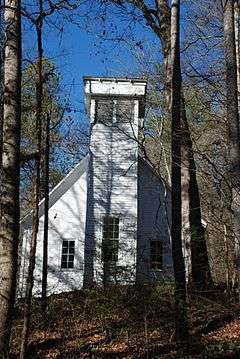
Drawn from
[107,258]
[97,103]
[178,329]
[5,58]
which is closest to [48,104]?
[97,103]

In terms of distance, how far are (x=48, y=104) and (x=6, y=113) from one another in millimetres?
8605

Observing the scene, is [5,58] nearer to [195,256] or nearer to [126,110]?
[195,256]

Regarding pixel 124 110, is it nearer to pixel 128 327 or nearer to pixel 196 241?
pixel 196 241

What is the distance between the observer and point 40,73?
31.2 ft

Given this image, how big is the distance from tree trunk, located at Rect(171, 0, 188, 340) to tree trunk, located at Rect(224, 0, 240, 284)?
1055 mm

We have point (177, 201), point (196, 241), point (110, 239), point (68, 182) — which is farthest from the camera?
point (68, 182)

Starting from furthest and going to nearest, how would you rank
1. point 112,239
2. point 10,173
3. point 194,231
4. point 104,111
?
1. point 104,111
2. point 112,239
3. point 194,231
4. point 10,173

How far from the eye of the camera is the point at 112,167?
18.4m

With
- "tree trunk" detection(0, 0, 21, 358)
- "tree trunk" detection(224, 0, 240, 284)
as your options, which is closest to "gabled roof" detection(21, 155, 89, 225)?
"tree trunk" detection(224, 0, 240, 284)

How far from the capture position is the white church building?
17953 mm

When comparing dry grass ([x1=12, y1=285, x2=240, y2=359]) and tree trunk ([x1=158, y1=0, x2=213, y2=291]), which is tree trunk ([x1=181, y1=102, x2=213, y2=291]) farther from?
dry grass ([x1=12, y1=285, x2=240, y2=359])

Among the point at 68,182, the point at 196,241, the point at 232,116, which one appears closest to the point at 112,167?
the point at 68,182

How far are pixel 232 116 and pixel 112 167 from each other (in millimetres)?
8674

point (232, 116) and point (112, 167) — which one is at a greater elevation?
point (112, 167)
